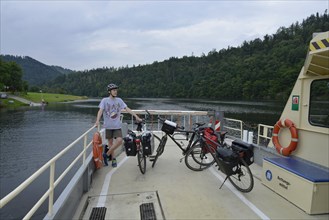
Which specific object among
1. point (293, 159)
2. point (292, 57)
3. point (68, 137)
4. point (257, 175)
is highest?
point (292, 57)

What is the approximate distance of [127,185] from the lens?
4281 millimetres

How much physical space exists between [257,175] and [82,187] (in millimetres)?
3257

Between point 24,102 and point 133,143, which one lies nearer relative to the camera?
point 133,143

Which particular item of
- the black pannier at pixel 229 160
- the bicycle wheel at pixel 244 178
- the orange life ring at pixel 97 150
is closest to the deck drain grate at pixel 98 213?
the orange life ring at pixel 97 150

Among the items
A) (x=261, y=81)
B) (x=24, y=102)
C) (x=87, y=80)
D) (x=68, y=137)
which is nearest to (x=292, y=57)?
(x=261, y=81)

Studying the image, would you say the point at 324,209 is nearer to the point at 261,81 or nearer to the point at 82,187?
the point at 82,187

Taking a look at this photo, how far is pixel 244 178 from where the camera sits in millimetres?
4301

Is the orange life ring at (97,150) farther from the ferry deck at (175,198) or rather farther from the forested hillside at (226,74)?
the forested hillside at (226,74)

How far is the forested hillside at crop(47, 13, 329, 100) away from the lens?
77.1 metres

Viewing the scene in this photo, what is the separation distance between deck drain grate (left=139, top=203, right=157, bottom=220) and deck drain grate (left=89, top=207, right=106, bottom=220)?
1.64 feet

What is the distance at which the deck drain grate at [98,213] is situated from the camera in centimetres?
320

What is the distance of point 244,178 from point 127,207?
2.07m

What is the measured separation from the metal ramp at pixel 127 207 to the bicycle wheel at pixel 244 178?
1.35m

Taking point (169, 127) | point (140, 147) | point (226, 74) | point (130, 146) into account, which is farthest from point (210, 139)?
point (226, 74)
